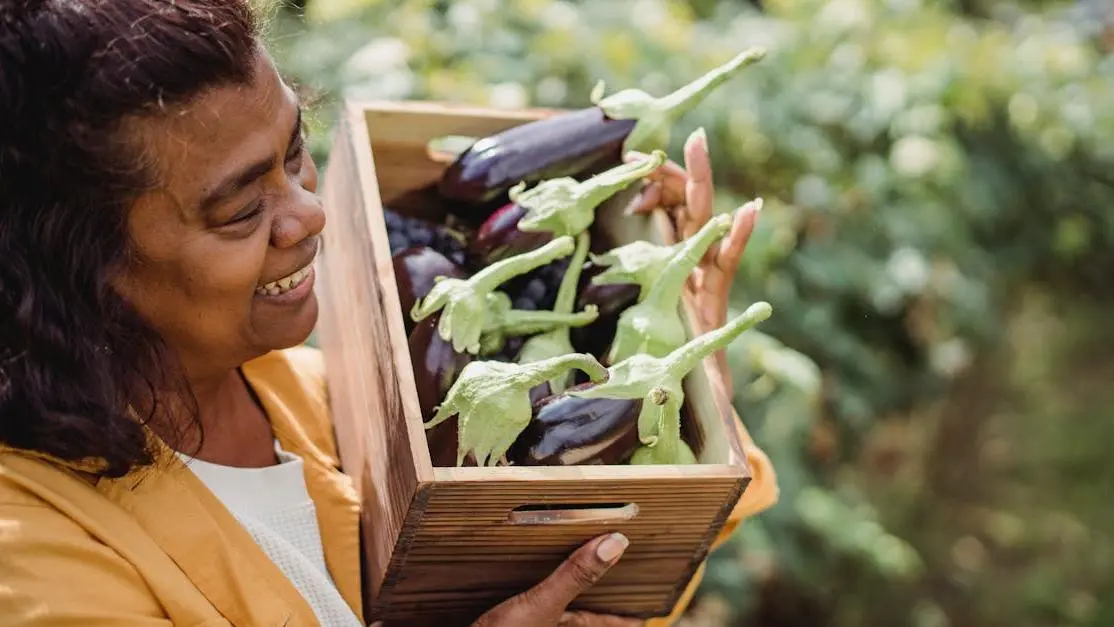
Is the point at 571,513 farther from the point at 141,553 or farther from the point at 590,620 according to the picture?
the point at 141,553

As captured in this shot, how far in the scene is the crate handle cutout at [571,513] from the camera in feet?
3.97

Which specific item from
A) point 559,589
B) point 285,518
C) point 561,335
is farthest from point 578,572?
point 285,518

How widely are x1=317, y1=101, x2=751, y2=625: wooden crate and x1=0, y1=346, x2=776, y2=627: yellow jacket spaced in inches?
2.2

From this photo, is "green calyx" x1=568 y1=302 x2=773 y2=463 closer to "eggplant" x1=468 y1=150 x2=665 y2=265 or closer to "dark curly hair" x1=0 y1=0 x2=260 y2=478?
"eggplant" x1=468 y1=150 x2=665 y2=265

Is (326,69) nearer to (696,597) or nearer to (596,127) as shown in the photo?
(596,127)

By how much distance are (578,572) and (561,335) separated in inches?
10.4

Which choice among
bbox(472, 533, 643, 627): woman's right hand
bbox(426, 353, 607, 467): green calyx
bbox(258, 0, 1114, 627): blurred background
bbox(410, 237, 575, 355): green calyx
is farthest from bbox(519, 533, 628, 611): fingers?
bbox(258, 0, 1114, 627): blurred background

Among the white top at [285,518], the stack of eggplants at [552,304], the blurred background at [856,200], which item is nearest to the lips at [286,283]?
the stack of eggplants at [552,304]

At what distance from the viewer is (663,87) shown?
2.33 meters

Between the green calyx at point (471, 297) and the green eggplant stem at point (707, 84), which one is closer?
the green calyx at point (471, 297)

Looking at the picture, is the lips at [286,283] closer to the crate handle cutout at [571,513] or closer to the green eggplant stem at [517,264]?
the green eggplant stem at [517,264]

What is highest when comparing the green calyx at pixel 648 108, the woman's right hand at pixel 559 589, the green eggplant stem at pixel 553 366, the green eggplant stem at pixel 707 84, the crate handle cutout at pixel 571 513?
the green eggplant stem at pixel 707 84

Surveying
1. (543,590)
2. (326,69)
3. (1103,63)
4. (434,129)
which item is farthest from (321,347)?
(1103,63)

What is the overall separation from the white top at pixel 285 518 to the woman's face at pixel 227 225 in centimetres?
17
